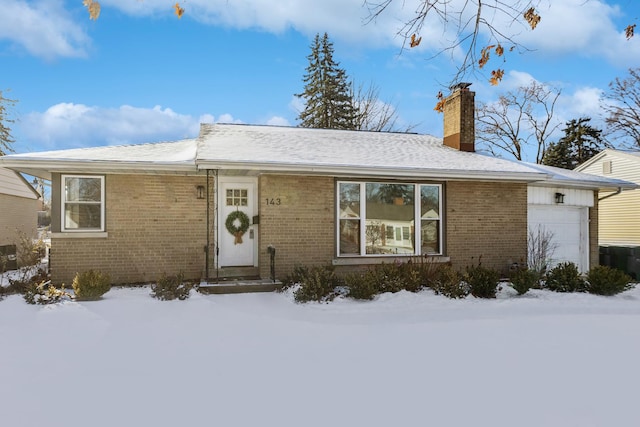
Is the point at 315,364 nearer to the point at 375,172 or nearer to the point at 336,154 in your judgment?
the point at 375,172

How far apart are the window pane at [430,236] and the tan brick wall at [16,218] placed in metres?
13.8

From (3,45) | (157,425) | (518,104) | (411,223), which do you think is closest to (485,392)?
(157,425)

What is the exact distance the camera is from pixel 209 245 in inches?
374

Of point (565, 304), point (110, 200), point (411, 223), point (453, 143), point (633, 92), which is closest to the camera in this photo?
point (565, 304)

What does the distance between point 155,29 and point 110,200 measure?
13.2 feet

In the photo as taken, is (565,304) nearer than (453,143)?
Yes

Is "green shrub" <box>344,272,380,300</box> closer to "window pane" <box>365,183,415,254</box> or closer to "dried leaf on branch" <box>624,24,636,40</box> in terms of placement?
"window pane" <box>365,183,415,254</box>

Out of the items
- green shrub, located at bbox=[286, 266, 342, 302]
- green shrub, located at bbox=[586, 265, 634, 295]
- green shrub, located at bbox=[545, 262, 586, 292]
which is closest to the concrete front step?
green shrub, located at bbox=[286, 266, 342, 302]

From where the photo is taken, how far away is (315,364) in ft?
14.9

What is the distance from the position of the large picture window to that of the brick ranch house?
26 millimetres

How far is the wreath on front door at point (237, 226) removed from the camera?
9648 mm

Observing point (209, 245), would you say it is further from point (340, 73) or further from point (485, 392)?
point (340, 73)

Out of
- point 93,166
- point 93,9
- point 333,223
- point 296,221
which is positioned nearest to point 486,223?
point 333,223

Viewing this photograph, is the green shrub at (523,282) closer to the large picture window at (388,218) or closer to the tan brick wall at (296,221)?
the large picture window at (388,218)
